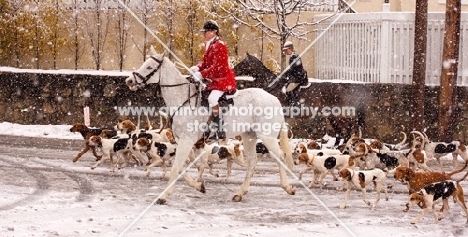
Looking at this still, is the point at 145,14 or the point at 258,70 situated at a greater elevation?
the point at 145,14

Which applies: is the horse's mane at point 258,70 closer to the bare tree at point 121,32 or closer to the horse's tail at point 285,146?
the horse's tail at point 285,146

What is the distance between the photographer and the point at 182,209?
36.8ft

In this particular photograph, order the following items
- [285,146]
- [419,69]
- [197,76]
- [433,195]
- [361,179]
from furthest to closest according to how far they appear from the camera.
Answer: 1. [419,69]
2. [285,146]
3. [197,76]
4. [361,179]
5. [433,195]

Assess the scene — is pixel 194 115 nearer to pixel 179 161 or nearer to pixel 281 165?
pixel 179 161

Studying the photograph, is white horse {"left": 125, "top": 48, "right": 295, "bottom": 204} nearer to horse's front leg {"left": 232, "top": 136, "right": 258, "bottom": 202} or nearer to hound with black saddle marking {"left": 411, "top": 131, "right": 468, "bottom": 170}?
horse's front leg {"left": 232, "top": 136, "right": 258, "bottom": 202}

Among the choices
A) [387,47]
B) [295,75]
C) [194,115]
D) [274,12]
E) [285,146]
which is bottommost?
[285,146]

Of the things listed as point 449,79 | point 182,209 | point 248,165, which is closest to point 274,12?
point 449,79

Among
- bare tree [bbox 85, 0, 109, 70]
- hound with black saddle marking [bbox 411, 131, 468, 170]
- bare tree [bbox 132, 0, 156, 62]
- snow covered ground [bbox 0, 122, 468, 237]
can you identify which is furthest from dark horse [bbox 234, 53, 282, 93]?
bare tree [bbox 85, 0, 109, 70]

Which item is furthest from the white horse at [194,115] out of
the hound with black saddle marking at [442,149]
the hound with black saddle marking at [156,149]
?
the hound with black saddle marking at [442,149]

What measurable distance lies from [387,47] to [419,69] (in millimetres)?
1994

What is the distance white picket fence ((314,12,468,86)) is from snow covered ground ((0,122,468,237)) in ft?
23.0

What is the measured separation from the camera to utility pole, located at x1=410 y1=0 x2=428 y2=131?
1895 centimetres

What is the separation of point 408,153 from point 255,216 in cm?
448

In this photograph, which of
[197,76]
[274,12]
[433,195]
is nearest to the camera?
[433,195]
